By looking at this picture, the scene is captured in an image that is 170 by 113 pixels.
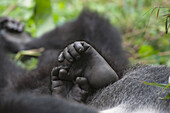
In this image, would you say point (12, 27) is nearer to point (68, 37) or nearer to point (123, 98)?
point (68, 37)

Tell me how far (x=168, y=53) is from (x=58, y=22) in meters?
1.23

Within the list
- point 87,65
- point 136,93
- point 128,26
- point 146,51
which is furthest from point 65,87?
point 128,26

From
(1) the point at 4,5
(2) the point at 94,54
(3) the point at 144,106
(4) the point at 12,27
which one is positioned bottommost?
(3) the point at 144,106

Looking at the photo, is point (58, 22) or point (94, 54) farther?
point (58, 22)

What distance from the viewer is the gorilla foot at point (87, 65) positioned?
97 cm

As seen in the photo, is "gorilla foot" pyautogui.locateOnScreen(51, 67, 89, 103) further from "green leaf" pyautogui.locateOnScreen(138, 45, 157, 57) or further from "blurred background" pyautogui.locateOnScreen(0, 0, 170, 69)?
"green leaf" pyautogui.locateOnScreen(138, 45, 157, 57)

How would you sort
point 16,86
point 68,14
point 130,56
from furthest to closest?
point 68,14
point 130,56
point 16,86

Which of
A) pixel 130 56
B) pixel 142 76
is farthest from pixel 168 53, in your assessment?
pixel 142 76

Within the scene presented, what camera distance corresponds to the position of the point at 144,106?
904 mm

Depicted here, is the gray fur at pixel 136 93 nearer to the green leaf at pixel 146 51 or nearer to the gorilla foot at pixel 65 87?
the gorilla foot at pixel 65 87

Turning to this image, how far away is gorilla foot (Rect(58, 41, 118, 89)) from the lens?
974mm

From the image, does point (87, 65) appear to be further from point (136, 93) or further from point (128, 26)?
point (128, 26)

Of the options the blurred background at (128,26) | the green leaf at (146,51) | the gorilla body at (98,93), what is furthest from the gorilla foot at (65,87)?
the green leaf at (146,51)

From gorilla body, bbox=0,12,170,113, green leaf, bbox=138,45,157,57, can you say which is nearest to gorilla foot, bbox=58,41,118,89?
gorilla body, bbox=0,12,170,113
